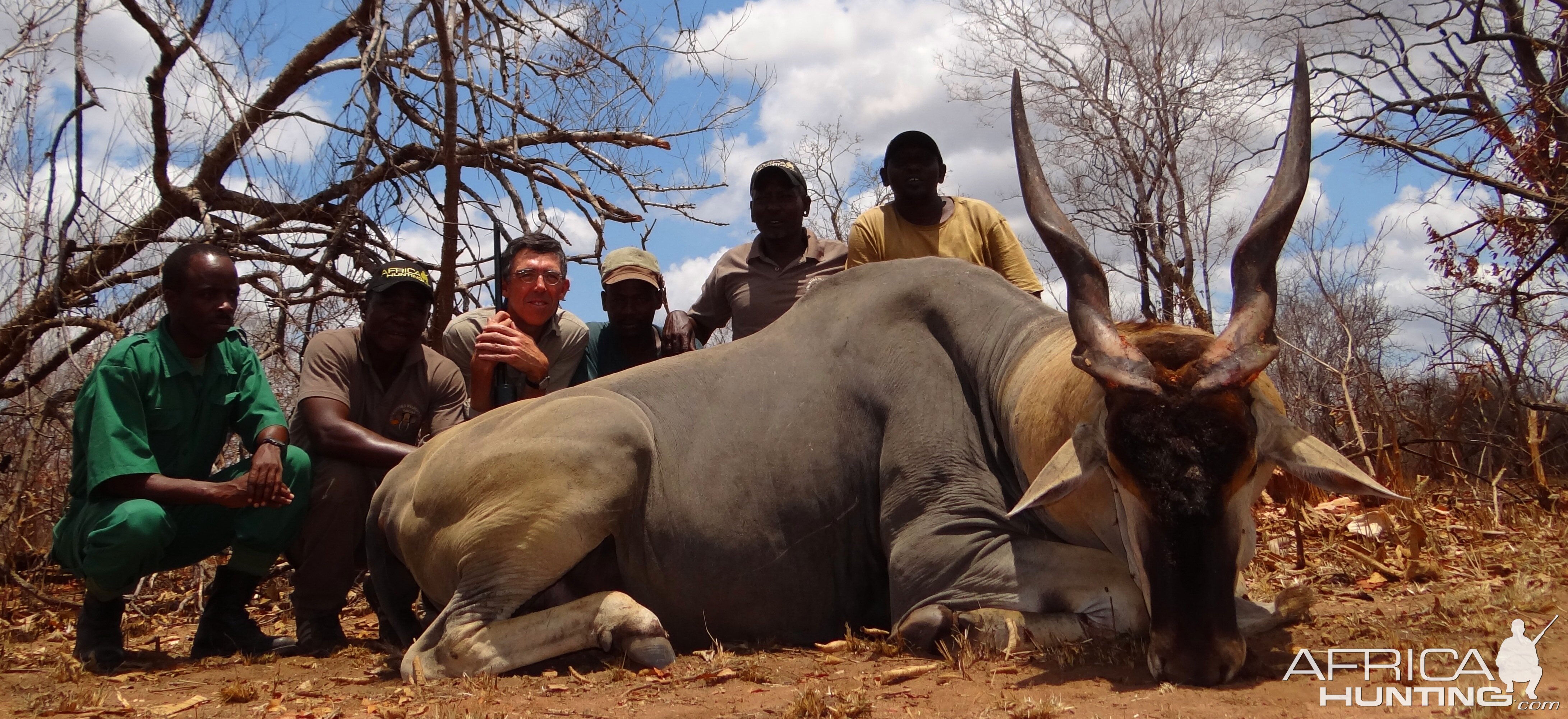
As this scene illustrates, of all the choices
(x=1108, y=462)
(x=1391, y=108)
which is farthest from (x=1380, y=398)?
(x=1108, y=462)

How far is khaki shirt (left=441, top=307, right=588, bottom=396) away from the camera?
601 centimetres

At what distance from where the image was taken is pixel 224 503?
4594 mm

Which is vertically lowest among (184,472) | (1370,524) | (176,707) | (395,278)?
(176,707)

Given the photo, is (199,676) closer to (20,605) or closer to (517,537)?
(517,537)

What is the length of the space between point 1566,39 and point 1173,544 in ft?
21.1

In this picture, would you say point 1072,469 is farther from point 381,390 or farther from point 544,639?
point 381,390

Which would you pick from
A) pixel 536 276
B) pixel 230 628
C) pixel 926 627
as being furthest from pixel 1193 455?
pixel 230 628

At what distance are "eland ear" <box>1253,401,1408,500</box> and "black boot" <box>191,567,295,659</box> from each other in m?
3.86

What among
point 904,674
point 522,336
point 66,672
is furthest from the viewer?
point 522,336

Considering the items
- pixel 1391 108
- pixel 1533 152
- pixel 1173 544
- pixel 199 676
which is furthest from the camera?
pixel 1391 108

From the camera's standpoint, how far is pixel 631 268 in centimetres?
608

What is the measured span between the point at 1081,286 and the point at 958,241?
2297mm

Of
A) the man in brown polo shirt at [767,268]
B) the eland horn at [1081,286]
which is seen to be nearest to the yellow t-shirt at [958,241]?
the man in brown polo shirt at [767,268]

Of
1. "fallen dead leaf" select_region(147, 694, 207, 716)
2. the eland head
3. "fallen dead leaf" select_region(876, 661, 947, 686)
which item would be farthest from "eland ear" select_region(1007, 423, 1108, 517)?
"fallen dead leaf" select_region(147, 694, 207, 716)
